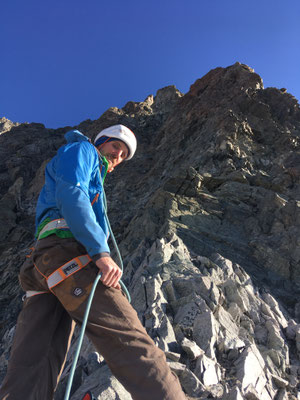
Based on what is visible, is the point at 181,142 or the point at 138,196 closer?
the point at 138,196

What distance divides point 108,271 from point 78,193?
70 cm

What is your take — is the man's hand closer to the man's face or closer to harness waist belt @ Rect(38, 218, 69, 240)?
harness waist belt @ Rect(38, 218, 69, 240)

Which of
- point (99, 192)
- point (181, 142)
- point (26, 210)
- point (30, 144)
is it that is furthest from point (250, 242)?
point (30, 144)

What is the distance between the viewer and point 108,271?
7.18ft

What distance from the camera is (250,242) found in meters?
11.8

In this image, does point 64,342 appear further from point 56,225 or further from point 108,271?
point 56,225

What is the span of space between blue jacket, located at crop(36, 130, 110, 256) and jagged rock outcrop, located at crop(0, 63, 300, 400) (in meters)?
2.10

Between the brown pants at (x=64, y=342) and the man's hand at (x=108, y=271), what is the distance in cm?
8

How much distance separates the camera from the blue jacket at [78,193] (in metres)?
2.24

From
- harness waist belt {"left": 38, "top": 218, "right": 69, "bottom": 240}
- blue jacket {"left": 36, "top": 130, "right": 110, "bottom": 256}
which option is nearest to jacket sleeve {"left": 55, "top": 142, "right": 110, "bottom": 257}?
blue jacket {"left": 36, "top": 130, "right": 110, "bottom": 256}

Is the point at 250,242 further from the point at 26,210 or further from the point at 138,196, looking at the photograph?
the point at 26,210

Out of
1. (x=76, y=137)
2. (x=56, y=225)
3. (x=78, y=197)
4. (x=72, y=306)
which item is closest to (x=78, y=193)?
(x=78, y=197)

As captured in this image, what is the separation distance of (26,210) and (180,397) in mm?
30687

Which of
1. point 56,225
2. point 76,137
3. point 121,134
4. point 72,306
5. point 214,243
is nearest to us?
point 72,306
